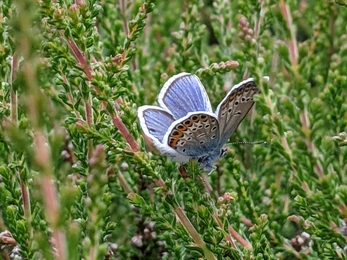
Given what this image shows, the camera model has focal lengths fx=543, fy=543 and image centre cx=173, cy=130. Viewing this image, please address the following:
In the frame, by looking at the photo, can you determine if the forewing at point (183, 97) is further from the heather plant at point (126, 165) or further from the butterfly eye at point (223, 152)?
the butterfly eye at point (223, 152)

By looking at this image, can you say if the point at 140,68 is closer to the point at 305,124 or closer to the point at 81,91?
the point at 81,91

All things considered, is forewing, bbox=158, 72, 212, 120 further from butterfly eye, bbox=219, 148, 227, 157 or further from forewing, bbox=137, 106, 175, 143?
butterfly eye, bbox=219, 148, 227, 157

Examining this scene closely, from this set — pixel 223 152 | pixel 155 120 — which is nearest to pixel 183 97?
pixel 155 120

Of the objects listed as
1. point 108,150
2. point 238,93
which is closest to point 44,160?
point 108,150

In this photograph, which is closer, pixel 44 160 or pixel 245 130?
pixel 44 160

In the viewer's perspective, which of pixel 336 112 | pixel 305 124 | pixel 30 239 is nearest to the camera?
pixel 30 239
